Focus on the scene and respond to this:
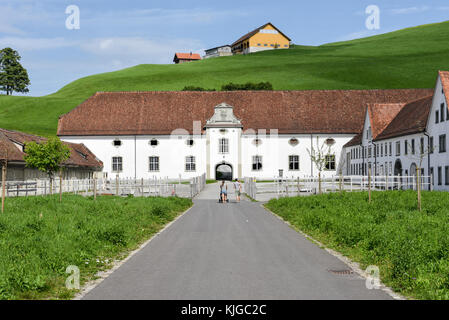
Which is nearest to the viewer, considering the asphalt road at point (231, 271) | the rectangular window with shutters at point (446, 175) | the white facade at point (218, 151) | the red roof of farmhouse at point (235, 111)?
the asphalt road at point (231, 271)

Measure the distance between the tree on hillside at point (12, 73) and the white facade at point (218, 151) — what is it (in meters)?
78.6

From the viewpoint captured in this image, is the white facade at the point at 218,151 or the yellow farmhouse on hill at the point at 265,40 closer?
the white facade at the point at 218,151

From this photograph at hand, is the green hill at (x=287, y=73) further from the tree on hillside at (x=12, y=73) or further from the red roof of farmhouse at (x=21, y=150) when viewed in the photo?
the red roof of farmhouse at (x=21, y=150)

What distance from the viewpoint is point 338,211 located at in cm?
2012

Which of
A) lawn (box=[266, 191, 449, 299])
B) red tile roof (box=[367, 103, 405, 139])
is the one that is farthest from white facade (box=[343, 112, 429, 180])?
lawn (box=[266, 191, 449, 299])

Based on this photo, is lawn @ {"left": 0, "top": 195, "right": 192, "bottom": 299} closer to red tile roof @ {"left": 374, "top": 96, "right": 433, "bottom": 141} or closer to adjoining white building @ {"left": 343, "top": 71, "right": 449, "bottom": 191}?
adjoining white building @ {"left": 343, "top": 71, "right": 449, "bottom": 191}

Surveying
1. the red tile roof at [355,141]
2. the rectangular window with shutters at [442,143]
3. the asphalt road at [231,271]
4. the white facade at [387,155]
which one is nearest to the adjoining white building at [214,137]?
the red tile roof at [355,141]

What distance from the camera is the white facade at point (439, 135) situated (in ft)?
131

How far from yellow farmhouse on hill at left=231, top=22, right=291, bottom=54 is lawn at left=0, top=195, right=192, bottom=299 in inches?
5890

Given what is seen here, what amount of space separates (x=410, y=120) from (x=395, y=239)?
38.7 metres

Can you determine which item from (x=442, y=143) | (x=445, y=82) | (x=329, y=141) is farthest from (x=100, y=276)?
(x=329, y=141)

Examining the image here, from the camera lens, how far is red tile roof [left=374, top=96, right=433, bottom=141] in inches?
1763
